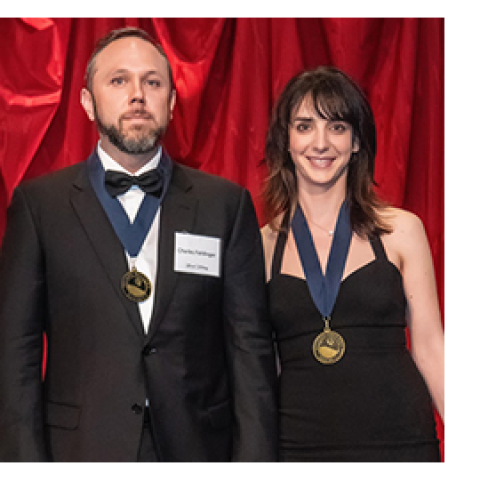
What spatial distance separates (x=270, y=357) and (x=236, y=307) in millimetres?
186

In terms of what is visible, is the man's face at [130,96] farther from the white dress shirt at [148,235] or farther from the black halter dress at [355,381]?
the black halter dress at [355,381]

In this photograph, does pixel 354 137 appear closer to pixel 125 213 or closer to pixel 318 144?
pixel 318 144

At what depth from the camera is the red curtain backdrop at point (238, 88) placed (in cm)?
333

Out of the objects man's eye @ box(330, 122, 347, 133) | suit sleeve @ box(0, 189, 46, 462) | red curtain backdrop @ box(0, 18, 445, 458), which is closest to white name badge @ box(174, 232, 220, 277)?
suit sleeve @ box(0, 189, 46, 462)

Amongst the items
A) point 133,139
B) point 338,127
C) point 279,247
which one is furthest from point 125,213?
point 338,127

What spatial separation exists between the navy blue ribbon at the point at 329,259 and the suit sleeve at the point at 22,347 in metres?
0.89

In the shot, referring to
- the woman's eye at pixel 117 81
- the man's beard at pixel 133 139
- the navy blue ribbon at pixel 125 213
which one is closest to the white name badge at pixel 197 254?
the navy blue ribbon at pixel 125 213

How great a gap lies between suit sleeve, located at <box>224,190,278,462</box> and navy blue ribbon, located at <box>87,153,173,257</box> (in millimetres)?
257

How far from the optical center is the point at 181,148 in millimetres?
3404

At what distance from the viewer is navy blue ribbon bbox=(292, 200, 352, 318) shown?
A: 251 cm

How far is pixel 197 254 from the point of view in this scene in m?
2.24

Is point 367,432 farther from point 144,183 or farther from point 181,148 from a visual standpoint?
point 181,148

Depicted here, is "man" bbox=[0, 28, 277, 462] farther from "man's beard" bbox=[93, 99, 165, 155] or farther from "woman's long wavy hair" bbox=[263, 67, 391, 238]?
"woman's long wavy hair" bbox=[263, 67, 391, 238]

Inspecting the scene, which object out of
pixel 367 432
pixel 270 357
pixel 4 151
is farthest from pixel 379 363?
pixel 4 151
